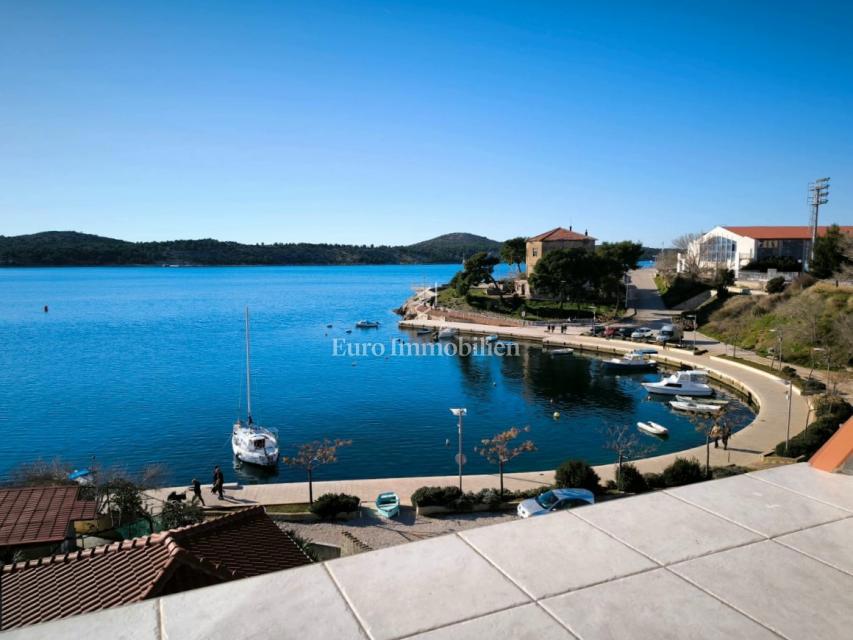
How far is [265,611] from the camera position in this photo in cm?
270

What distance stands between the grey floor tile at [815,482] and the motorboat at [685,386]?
38.4 metres

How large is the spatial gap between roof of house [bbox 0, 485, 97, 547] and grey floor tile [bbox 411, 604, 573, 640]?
537 inches

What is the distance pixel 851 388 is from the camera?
3481cm

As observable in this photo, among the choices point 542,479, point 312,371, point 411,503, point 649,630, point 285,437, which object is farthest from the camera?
point 312,371

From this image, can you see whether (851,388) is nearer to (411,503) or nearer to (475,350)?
(411,503)

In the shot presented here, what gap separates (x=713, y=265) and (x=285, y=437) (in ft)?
237

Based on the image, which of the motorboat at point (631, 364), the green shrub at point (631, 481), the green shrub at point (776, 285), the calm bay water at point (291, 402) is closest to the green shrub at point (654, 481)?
the green shrub at point (631, 481)

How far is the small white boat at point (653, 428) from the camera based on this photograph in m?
32.6

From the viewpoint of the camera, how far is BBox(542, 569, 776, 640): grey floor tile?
8.44ft

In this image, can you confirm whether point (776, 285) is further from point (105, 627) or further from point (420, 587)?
point (105, 627)

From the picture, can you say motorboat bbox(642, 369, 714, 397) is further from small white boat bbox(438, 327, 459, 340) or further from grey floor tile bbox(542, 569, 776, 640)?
grey floor tile bbox(542, 569, 776, 640)

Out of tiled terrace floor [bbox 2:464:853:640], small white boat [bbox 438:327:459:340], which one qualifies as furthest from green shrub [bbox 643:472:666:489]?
small white boat [bbox 438:327:459:340]

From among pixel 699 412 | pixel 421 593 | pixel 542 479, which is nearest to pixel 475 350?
pixel 699 412

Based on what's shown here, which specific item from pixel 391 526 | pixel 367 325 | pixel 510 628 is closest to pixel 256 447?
pixel 391 526
